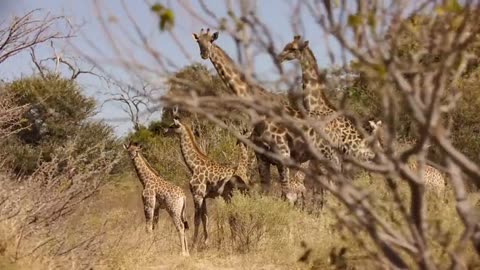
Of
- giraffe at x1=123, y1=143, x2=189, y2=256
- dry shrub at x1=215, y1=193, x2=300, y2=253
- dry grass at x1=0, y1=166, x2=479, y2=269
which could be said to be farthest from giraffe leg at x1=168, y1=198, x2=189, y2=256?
dry shrub at x1=215, y1=193, x2=300, y2=253

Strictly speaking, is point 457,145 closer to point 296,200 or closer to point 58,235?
point 296,200

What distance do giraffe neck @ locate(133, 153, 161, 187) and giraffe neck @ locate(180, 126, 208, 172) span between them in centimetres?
53

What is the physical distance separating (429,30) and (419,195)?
0.56 m

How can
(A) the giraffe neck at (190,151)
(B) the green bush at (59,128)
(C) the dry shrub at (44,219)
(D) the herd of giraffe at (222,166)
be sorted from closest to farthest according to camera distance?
(C) the dry shrub at (44,219) → (D) the herd of giraffe at (222,166) → (A) the giraffe neck at (190,151) → (B) the green bush at (59,128)

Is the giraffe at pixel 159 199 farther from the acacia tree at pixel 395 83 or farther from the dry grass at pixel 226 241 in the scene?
the acacia tree at pixel 395 83

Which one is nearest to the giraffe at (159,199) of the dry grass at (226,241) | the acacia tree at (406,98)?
the dry grass at (226,241)

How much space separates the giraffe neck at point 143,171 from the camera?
489 inches

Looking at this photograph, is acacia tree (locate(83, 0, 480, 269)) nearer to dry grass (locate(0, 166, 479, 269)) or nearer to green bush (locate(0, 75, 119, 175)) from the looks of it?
dry grass (locate(0, 166, 479, 269))

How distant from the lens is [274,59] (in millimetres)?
3037

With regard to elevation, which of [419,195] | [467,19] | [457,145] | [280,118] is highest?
[457,145]

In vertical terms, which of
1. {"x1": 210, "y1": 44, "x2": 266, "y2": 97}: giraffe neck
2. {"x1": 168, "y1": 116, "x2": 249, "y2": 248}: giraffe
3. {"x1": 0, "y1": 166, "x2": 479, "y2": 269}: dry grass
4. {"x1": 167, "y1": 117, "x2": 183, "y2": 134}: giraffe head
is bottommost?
{"x1": 0, "y1": 166, "x2": 479, "y2": 269}: dry grass

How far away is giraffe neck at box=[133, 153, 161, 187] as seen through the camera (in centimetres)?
1242

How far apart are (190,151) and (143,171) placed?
0.78m

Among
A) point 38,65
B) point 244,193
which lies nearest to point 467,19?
point 244,193
